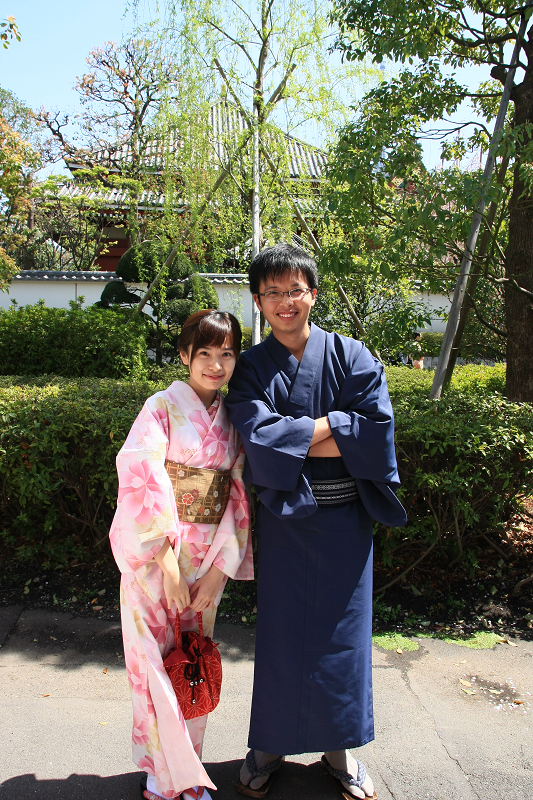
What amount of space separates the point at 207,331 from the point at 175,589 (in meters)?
0.89

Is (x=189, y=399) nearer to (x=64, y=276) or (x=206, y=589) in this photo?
(x=206, y=589)

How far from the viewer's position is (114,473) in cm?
324

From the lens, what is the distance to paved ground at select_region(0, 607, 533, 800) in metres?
2.14

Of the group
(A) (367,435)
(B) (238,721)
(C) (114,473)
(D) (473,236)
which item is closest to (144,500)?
(A) (367,435)

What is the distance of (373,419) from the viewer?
1980mm

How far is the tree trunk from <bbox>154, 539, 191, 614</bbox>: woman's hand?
3273 millimetres

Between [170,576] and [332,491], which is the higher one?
[332,491]

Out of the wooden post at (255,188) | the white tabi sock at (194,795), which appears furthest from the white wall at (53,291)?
the white tabi sock at (194,795)

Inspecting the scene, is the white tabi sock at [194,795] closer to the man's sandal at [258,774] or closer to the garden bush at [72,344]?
the man's sandal at [258,774]

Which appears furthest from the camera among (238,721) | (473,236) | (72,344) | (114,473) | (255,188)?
(72,344)

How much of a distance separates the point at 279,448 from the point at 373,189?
7.88 feet

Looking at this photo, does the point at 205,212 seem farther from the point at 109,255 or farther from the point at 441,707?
the point at 109,255

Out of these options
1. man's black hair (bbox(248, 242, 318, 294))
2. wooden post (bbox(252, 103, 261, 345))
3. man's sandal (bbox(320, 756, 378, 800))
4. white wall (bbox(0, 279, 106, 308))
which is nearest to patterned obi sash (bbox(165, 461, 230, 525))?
man's black hair (bbox(248, 242, 318, 294))

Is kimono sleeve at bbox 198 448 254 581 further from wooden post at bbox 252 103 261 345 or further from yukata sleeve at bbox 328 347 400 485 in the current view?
wooden post at bbox 252 103 261 345
